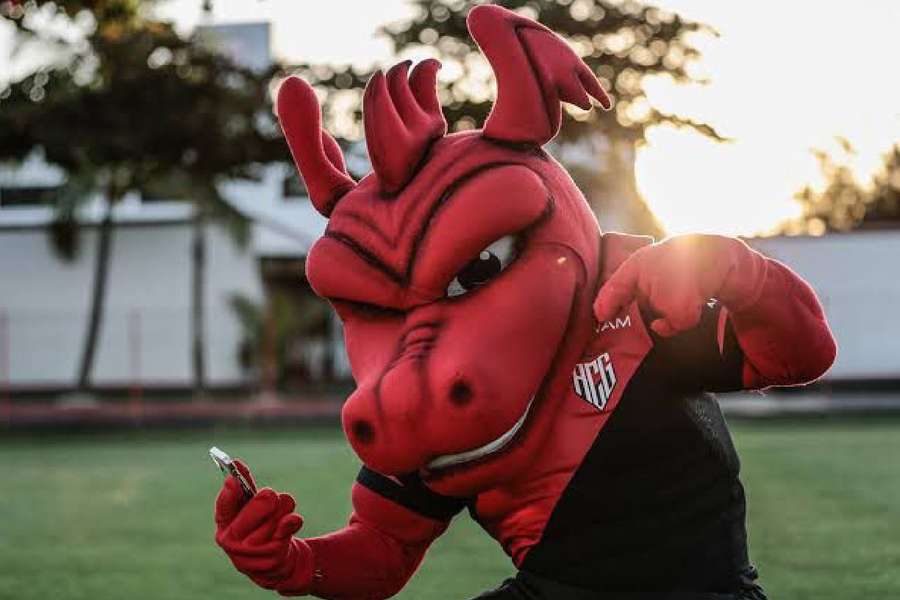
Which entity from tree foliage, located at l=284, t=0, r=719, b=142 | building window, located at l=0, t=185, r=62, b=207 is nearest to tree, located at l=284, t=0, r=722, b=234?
tree foliage, located at l=284, t=0, r=719, b=142

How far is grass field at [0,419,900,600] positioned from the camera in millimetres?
6188

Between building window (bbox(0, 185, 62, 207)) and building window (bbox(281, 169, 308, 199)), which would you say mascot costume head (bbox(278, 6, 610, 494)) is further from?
building window (bbox(0, 185, 62, 207))

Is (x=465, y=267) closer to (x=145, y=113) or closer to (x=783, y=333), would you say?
(x=783, y=333)

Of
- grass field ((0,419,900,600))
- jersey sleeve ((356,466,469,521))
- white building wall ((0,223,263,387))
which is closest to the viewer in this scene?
jersey sleeve ((356,466,469,521))

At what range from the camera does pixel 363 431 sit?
7.41ft

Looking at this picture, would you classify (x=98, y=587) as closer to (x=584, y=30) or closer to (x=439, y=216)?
(x=439, y=216)

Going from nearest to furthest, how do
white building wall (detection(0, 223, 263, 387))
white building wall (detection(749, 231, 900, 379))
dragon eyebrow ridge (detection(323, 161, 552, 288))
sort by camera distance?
1. dragon eyebrow ridge (detection(323, 161, 552, 288))
2. white building wall (detection(749, 231, 900, 379))
3. white building wall (detection(0, 223, 263, 387))

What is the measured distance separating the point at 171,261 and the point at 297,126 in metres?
25.1

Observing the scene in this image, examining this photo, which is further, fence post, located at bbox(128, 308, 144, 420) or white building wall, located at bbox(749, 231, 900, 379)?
fence post, located at bbox(128, 308, 144, 420)

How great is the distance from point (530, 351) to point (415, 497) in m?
0.55

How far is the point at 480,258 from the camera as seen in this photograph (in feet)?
7.90

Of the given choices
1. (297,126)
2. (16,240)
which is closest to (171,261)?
(16,240)

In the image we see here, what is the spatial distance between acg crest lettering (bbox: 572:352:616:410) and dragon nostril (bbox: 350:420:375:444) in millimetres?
382

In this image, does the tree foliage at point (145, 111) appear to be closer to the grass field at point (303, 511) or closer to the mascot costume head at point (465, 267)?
the grass field at point (303, 511)
